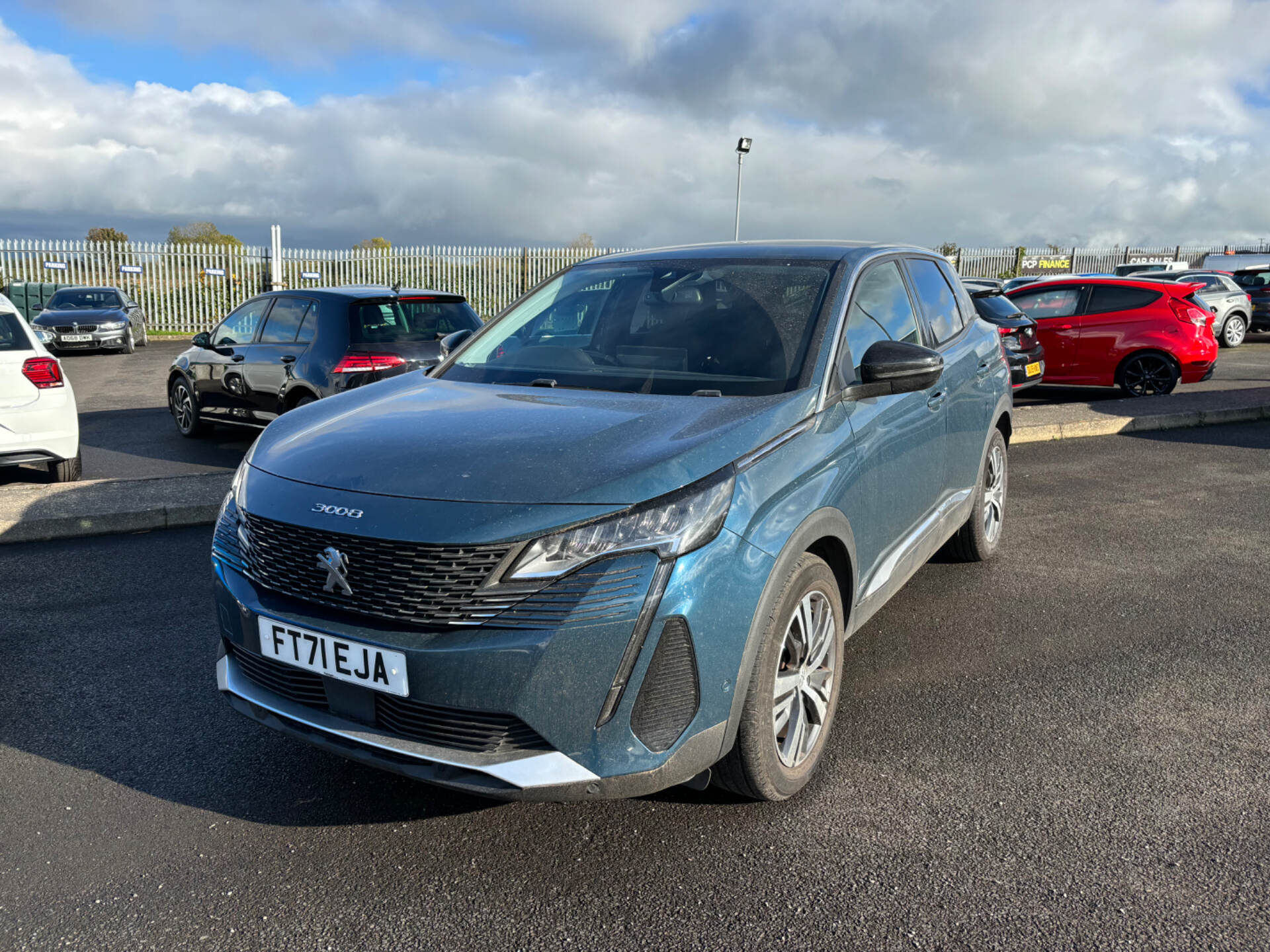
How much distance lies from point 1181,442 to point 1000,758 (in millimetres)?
7836

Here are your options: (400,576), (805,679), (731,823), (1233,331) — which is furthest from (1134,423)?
(1233,331)

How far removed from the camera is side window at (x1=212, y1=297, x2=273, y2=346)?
9.50 meters

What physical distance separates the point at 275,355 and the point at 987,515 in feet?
20.6

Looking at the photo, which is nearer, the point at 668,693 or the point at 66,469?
the point at 668,693

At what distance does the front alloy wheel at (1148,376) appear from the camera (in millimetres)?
13344

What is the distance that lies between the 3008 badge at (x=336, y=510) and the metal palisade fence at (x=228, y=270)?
2688 centimetres

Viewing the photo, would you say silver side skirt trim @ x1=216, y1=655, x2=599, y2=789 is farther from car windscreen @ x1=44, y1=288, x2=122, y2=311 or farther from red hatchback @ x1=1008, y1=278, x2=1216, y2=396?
car windscreen @ x1=44, y1=288, x2=122, y2=311

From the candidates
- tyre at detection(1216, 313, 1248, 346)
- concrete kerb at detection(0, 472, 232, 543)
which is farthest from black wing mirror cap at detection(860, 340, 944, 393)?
tyre at detection(1216, 313, 1248, 346)

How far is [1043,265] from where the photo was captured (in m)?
39.4

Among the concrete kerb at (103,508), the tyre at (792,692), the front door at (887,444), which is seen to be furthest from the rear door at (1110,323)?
the tyre at (792,692)

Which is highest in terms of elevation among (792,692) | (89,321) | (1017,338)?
(1017,338)

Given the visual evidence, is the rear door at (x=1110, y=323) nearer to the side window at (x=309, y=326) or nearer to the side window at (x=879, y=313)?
the side window at (x=309, y=326)

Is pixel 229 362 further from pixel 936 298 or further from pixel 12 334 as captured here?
pixel 936 298

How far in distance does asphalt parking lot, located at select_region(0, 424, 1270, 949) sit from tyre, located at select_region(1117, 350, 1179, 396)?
31.8 ft
